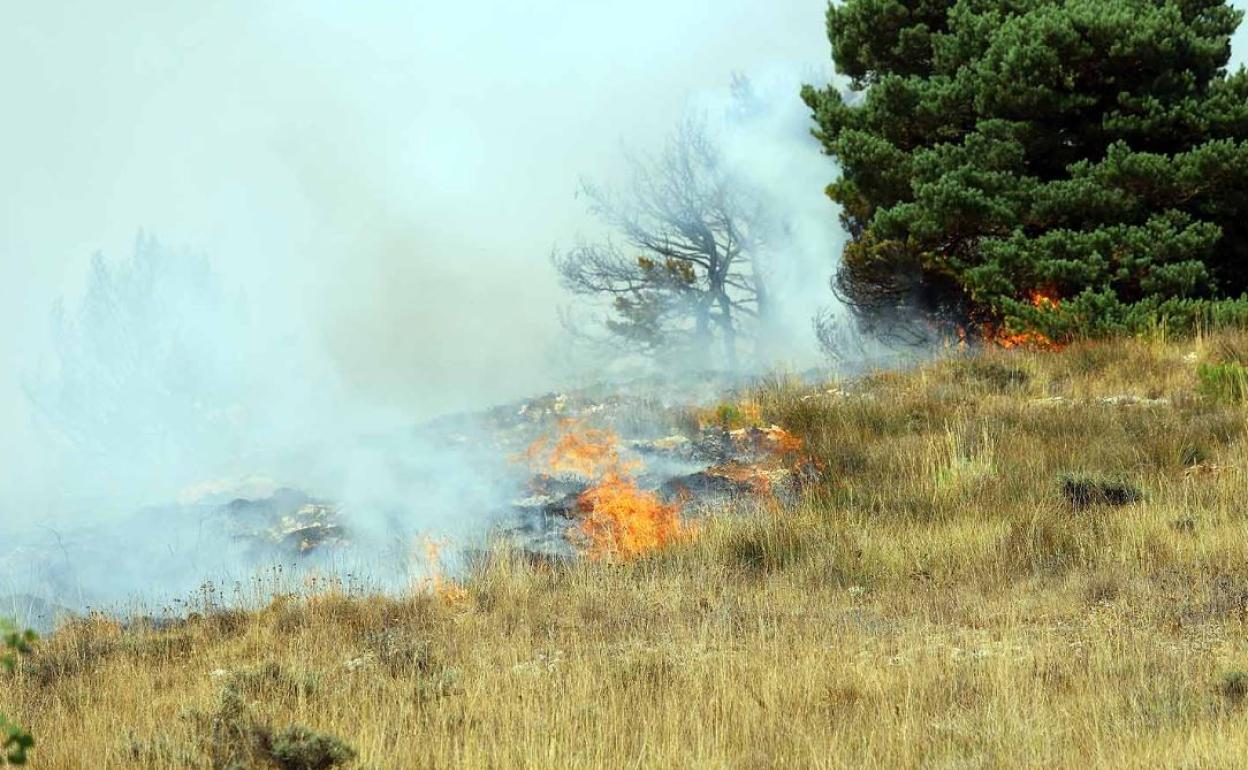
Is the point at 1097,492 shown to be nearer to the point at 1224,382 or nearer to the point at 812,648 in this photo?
the point at 1224,382

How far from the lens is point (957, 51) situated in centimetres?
1812

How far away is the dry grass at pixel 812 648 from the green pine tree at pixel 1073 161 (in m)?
4.88

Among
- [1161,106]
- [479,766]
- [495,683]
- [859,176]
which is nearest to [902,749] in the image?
[479,766]

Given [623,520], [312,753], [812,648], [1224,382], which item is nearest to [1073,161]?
[1224,382]

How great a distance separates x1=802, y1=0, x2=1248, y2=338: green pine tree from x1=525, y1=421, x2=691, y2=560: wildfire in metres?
6.99

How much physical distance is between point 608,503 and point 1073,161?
33.3 ft

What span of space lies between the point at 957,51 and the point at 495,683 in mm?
14873

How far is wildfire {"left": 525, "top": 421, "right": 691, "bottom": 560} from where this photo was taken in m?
9.41

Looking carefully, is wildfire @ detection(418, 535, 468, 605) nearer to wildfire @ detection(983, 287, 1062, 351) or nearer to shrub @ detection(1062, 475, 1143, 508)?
shrub @ detection(1062, 475, 1143, 508)

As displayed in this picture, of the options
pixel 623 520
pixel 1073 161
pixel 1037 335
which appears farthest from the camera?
pixel 1073 161

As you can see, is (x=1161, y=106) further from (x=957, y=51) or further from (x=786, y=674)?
(x=786, y=674)

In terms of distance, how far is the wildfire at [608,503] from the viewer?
941cm

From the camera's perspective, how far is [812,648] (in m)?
5.86

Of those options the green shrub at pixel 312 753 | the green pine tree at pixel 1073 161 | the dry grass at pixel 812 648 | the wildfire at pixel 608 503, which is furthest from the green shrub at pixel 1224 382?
the green shrub at pixel 312 753
